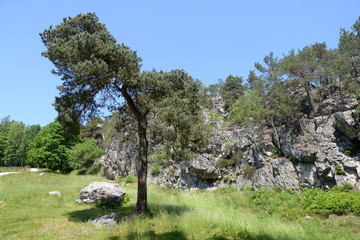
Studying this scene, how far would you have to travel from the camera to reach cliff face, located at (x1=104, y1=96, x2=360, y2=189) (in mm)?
19141

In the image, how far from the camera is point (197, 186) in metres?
26.4

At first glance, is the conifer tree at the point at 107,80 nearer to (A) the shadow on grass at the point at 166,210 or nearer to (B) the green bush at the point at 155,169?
(A) the shadow on grass at the point at 166,210

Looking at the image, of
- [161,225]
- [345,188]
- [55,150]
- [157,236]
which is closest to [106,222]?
[161,225]

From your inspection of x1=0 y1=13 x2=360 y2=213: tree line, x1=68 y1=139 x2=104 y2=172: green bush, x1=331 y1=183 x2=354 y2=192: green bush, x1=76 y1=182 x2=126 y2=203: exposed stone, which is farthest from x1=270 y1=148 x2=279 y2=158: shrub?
x1=68 y1=139 x2=104 y2=172: green bush

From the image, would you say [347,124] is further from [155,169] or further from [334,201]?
[155,169]

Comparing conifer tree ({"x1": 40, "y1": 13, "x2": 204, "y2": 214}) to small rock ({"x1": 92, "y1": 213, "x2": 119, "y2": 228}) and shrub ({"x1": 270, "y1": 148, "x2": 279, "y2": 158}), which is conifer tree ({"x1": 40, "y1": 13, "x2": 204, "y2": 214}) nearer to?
small rock ({"x1": 92, "y1": 213, "x2": 119, "y2": 228})

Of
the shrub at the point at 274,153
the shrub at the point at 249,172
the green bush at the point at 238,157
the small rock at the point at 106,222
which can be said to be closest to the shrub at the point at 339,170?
the shrub at the point at 274,153

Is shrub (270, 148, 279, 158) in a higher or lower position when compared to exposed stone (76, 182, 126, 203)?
higher

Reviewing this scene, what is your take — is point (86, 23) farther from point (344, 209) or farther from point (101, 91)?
point (344, 209)

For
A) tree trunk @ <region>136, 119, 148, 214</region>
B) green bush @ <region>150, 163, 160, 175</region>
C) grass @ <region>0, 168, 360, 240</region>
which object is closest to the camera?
grass @ <region>0, 168, 360, 240</region>

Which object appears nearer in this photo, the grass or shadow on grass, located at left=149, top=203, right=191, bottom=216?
the grass

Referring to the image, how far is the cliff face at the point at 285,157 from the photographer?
1914 cm

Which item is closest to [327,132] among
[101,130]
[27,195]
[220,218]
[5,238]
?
[220,218]

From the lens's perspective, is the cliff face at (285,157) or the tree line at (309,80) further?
the tree line at (309,80)
